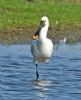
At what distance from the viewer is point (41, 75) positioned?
13.1 metres

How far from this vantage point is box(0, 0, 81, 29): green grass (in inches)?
763

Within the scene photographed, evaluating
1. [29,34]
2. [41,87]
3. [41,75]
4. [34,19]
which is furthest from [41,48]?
[34,19]

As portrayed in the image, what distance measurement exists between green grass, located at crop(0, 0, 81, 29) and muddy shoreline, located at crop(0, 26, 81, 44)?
0.32m

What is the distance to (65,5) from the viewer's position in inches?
893

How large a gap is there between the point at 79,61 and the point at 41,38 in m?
1.81

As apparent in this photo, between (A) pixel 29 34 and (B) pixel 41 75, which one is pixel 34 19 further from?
(B) pixel 41 75

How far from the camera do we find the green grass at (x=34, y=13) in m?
19.4

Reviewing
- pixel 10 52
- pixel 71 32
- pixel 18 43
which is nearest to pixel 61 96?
pixel 10 52

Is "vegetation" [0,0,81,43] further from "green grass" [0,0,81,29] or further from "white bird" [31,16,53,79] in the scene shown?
"white bird" [31,16,53,79]

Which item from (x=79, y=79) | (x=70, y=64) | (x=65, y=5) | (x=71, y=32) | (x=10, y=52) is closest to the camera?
(x=79, y=79)

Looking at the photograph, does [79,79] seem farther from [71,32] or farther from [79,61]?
[71,32]

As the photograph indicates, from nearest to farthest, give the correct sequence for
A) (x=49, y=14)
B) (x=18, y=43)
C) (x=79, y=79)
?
(x=79, y=79) → (x=18, y=43) → (x=49, y=14)

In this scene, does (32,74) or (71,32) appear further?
(71,32)

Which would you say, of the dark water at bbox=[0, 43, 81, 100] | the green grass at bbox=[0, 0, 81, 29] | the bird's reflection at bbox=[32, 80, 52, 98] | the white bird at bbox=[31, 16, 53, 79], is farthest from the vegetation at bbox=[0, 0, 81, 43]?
the bird's reflection at bbox=[32, 80, 52, 98]
